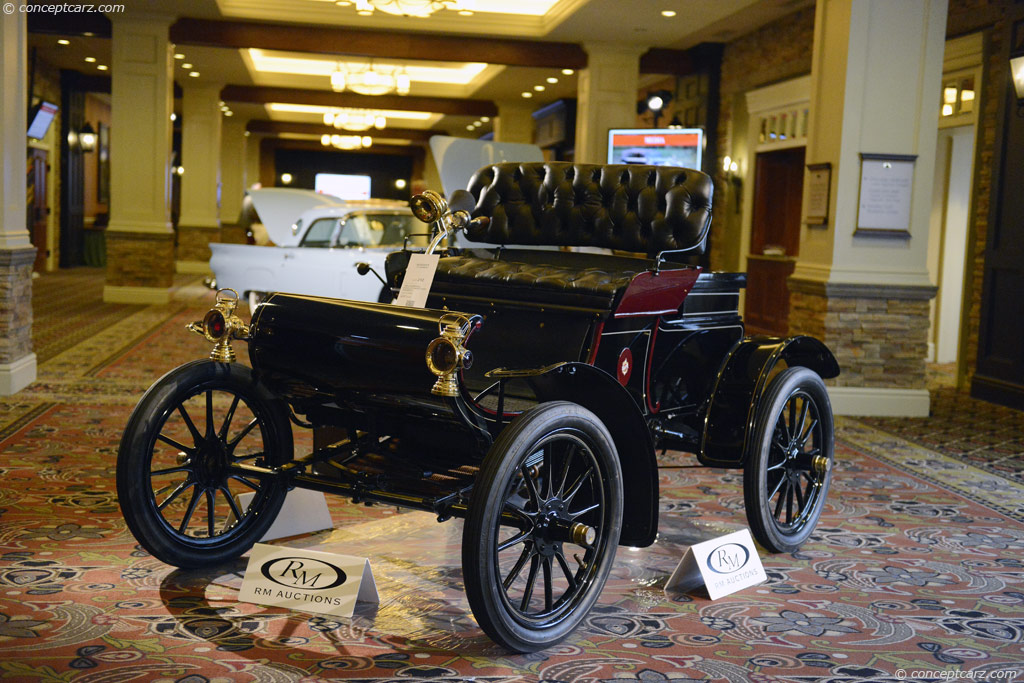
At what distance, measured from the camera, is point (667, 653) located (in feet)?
8.46

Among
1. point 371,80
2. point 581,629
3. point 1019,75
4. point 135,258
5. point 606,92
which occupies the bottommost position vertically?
point 581,629

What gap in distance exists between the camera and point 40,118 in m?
14.2

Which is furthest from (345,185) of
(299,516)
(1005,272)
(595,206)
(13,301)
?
(299,516)

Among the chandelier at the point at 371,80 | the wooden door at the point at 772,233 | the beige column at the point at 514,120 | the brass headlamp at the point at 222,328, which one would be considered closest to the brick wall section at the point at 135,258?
the chandelier at the point at 371,80

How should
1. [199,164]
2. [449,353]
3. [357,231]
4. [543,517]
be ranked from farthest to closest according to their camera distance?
[199,164]
[357,231]
[543,517]
[449,353]

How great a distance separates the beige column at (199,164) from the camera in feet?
54.7

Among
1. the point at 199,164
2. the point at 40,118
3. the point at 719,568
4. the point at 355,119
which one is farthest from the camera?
the point at 355,119

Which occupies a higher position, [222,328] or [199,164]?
[199,164]

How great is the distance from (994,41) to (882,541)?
5114 millimetres

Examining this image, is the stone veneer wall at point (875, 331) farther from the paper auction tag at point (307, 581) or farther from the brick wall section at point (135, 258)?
the brick wall section at point (135, 258)

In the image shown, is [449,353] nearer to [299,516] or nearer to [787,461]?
[299,516]

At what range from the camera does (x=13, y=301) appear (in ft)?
19.2

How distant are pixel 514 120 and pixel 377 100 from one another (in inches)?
105

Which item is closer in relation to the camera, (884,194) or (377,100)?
(884,194)
